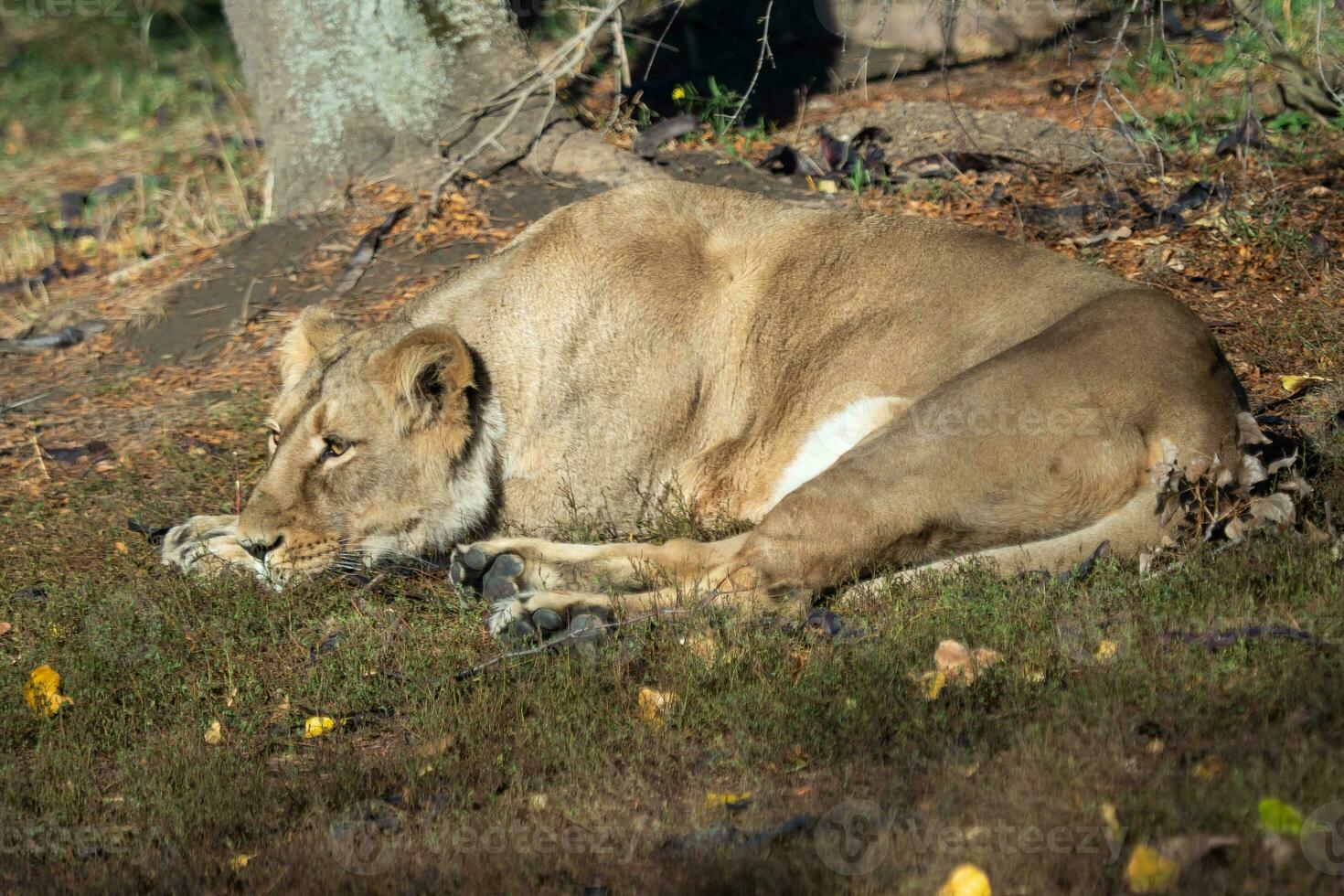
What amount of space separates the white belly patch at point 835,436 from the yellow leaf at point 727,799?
156 centimetres

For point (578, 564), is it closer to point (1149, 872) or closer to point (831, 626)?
point (831, 626)

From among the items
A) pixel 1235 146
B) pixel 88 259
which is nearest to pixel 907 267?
pixel 1235 146

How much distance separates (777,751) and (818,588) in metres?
0.78

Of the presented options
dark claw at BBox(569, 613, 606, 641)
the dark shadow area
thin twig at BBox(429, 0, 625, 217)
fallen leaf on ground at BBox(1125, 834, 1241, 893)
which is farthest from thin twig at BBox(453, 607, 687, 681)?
the dark shadow area

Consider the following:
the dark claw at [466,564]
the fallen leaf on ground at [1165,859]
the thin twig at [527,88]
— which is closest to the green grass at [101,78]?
the thin twig at [527,88]

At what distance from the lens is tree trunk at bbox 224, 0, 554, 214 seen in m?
7.76

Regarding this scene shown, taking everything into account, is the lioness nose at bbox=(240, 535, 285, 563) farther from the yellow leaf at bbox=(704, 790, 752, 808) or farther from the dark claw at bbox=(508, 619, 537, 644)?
the yellow leaf at bbox=(704, 790, 752, 808)

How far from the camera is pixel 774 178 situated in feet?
24.7

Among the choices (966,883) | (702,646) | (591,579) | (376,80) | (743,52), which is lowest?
(591,579)

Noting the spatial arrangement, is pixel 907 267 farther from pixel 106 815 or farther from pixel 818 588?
pixel 106 815

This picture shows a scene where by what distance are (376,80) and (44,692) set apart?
15.7 ft

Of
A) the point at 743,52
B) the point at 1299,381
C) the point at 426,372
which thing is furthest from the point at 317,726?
the point at 743,52

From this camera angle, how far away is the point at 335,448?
15.2ft

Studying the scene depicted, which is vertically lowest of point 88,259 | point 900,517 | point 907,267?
point 88,259
